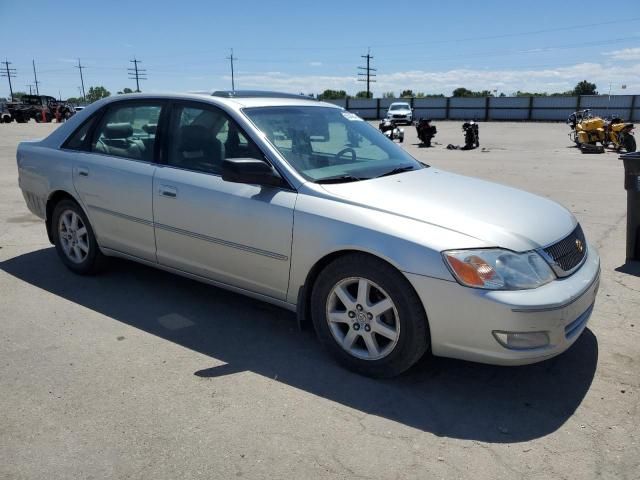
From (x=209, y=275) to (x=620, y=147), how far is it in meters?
16.8

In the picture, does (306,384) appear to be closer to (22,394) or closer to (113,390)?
(113,390)

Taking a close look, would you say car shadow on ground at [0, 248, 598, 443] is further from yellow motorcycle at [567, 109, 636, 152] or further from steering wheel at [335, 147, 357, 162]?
yellow motorcycle at [567, 109, 636, 152]

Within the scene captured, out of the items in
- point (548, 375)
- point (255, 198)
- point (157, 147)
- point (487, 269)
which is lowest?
point (548, 375)

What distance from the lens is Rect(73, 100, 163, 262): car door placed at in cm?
421

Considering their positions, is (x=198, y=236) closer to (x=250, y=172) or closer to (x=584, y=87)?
(x=250, y=172)

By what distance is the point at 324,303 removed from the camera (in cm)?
334

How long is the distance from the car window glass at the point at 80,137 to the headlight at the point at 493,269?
3440 mm

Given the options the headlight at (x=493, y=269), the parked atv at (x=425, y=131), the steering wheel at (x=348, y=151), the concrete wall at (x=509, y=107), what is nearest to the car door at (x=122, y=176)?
the steering wheel at (x=348, y=151)

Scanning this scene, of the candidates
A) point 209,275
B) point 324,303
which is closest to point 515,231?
point 324,303

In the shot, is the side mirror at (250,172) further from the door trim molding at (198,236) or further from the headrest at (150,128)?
the headrest at (150,128)

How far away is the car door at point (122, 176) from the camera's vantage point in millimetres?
4215

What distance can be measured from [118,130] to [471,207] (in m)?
3.02

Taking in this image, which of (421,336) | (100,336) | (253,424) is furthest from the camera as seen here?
(100,336)

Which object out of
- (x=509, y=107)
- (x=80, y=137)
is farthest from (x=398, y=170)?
(x=509, y=107)
